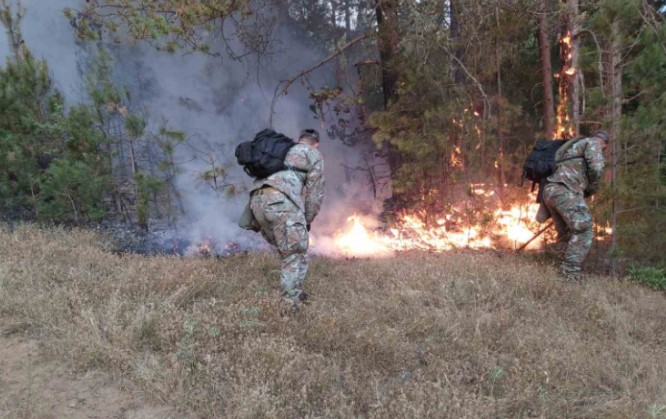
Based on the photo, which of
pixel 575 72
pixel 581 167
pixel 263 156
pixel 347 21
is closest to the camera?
pixel 263 156

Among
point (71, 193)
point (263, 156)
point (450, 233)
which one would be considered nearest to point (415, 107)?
point (450, 233)

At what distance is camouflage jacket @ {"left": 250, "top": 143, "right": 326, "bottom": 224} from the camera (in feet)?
16.5

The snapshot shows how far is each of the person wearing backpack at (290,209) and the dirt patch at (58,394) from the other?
1857mm

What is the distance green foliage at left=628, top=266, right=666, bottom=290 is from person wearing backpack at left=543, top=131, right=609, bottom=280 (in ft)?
2.39

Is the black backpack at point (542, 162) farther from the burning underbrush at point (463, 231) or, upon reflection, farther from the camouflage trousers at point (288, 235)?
the camouflage trousers at point (288, 235)

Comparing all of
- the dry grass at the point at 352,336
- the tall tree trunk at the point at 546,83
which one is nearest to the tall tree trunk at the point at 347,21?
the tall tree trunk at the point at 546,83

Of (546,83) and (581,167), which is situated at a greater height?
(546,83)

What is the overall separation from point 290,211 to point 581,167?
152 inches

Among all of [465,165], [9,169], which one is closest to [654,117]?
[465,165]

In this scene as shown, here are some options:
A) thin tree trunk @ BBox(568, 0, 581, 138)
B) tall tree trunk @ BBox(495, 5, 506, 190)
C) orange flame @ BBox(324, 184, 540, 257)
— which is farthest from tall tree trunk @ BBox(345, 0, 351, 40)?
thin tree trunk @ BBox(568, 0, 581, 138)

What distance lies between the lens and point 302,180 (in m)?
5.22

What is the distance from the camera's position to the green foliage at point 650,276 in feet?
19.6

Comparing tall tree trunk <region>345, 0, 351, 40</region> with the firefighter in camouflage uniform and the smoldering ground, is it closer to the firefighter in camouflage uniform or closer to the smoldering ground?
the smoldering ground

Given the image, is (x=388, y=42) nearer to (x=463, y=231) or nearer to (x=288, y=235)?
(x=463, y=231)
